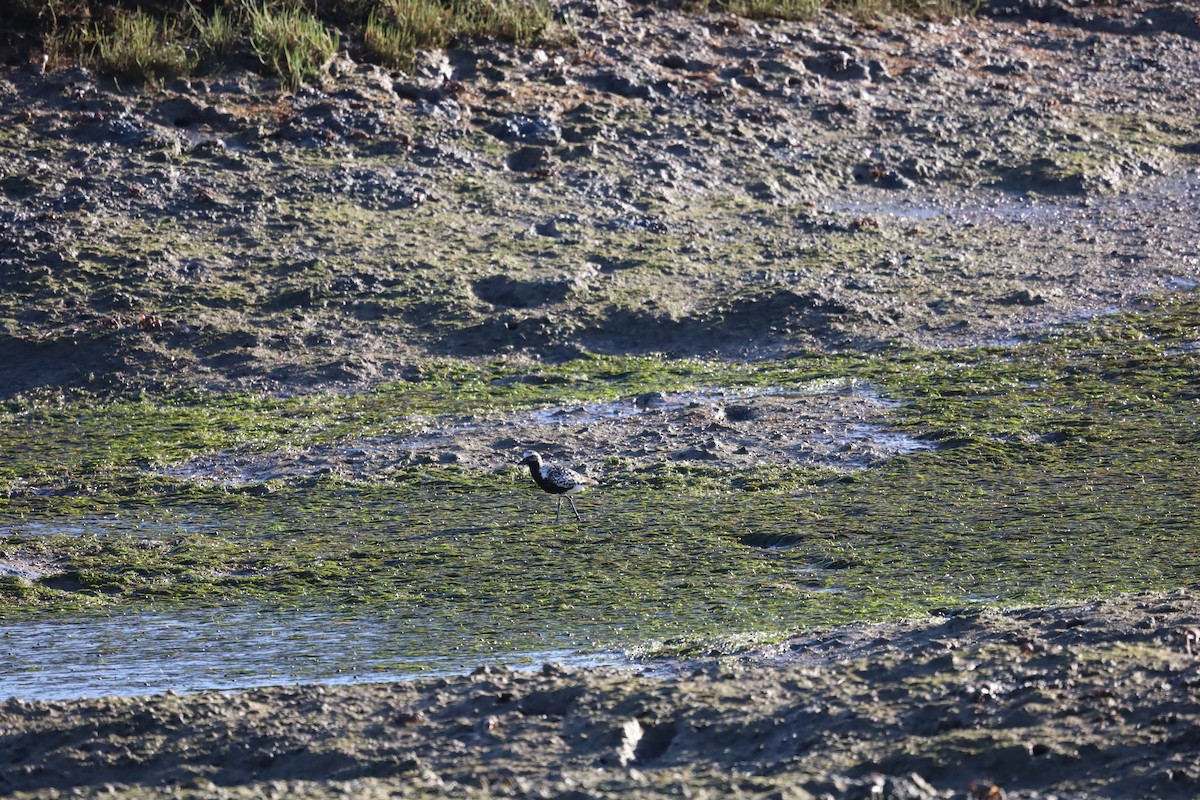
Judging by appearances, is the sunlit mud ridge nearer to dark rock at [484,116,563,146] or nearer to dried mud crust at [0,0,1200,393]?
dried mud crust at [0,0,1200,393]

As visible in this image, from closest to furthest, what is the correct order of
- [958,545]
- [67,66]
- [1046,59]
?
[958,545] < [67,66] < [1046,59]

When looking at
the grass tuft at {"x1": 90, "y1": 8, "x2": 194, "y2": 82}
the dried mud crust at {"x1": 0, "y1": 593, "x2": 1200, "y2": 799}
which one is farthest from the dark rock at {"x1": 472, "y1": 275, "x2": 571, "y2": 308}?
the dried mud crust at {"x1": 0, "y1": 593, "x2": 1200, "y2": 799}

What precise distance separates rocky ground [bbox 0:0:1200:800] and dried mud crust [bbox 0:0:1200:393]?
3 cm

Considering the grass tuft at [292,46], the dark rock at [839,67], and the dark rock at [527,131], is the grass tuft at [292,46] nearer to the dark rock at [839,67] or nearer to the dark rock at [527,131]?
the dark rock at [527,131]

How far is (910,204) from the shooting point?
11.9 metres

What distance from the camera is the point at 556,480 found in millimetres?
7168

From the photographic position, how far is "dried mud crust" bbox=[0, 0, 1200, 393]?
9.66 m

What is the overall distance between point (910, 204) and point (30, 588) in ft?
23.7

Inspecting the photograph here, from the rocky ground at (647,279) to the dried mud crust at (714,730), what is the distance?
1 cm

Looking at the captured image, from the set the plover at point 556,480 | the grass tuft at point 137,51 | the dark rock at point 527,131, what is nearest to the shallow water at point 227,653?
the plover at point 556,480

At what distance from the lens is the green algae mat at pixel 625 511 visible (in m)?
6.23

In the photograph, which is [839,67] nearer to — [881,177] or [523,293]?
[881,177]

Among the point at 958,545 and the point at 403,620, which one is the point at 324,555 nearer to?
the point at 403,620

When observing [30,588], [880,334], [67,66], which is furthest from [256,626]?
[67,66]
